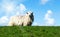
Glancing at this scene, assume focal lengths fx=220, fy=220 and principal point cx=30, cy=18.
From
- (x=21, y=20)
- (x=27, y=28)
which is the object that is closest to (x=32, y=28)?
(x=27, y=28)

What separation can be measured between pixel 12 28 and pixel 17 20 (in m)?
6.57

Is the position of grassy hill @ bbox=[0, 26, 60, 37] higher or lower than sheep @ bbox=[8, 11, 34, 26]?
lower

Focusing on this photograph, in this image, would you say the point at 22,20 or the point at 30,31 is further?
the point at 22,20

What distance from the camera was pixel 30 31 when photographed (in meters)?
23.2

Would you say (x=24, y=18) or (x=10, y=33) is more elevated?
(x=24, y=18)

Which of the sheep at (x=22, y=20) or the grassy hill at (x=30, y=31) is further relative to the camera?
the sheep at (x=22, y=20)

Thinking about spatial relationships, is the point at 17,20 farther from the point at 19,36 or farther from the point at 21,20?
the point at 19,36

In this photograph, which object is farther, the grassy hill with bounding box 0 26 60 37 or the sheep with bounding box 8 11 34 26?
the sheep with bounding box 8 11 34 26

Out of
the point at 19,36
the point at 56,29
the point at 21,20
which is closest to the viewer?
the point at 19,36

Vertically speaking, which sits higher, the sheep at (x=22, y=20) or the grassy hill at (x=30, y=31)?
the sheep at (x=22, y=20)

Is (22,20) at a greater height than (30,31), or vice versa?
(22,20)

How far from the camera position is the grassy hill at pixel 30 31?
2245 cm

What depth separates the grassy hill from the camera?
2245cm

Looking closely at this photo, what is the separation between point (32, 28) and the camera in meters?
24.1
